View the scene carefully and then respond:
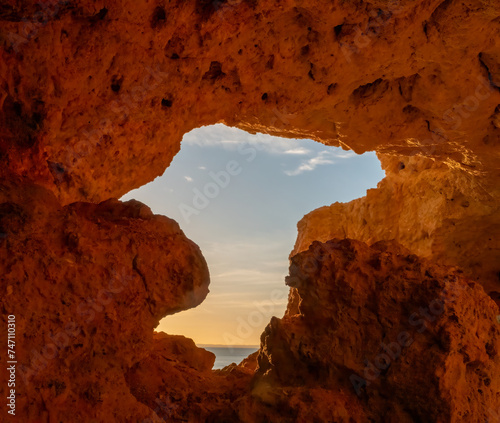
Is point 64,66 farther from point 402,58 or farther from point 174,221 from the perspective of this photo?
point 402,58

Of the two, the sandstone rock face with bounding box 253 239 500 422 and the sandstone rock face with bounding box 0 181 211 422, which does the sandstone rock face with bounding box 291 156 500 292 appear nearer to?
the sandstone rock face with bounding box 253 239 500 422

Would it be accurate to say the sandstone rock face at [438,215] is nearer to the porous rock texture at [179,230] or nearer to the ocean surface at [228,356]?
the porous rock texture at [179,230]

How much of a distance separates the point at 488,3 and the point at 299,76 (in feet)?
5.99

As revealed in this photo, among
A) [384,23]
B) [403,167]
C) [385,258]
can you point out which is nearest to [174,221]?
[385,258]

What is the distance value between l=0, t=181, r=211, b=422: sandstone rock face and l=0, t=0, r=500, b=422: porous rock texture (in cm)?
1

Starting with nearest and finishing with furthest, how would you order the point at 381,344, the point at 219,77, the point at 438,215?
the point at 381,344 < the point at 219,77 < the point at 438,215

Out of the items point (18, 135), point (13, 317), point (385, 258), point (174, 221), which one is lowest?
point (13, 317)

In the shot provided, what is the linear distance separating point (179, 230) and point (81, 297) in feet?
3.65

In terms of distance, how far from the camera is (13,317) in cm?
265

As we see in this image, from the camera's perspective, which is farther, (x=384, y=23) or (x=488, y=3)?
Answer: (x=384, y=23)

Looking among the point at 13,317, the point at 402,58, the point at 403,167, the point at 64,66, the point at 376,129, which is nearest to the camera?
the point at 13,317

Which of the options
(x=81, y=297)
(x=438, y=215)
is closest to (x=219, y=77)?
(x=81, y=297)

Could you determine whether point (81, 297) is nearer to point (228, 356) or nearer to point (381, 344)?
point (381, 344)

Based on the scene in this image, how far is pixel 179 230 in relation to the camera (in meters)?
3.82
